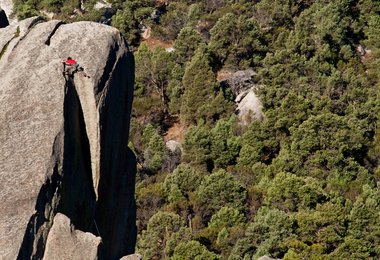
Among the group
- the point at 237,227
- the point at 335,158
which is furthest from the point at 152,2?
the point at 237,227

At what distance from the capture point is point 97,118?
20.7 m

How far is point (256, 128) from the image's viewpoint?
68.6m

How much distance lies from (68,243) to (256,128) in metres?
51.3

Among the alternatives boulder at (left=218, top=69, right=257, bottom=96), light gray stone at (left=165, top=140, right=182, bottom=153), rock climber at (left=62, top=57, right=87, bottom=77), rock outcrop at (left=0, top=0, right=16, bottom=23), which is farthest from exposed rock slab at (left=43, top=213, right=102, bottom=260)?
rock outcrop at (left=0, top=0, right=16, bottom=23)

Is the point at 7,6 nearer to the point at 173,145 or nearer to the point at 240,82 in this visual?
the point at 240,82

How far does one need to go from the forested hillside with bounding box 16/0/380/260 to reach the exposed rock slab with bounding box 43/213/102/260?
28366 mm

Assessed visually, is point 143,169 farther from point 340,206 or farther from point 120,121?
point 120,121

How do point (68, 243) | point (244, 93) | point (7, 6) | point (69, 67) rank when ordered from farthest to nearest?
point (7, 6), point (244, 93), point (69, 67), point (68, 243)

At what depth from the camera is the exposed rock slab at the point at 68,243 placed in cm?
1805

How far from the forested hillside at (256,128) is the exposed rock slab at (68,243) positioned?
28.4 m

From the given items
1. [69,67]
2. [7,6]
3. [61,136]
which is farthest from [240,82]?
[61,136]

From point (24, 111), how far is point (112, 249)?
6052 millimetres

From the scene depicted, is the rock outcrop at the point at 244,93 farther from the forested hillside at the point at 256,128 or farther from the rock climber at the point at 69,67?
the rock climber at the point at 69,67

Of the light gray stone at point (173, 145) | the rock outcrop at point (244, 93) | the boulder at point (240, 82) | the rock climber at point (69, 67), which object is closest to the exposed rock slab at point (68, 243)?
the rock climber at point (69, 67)
